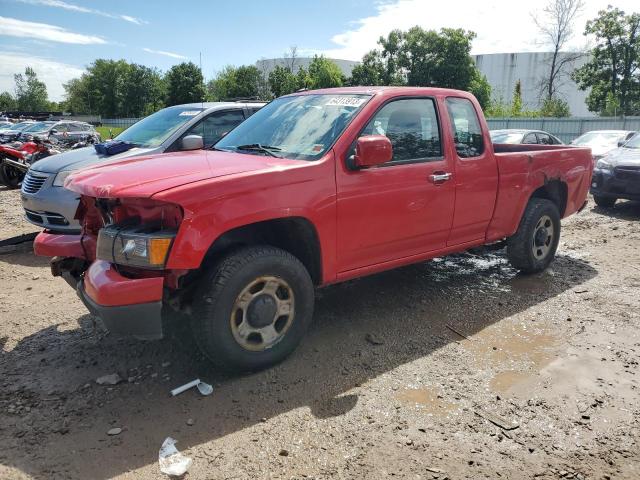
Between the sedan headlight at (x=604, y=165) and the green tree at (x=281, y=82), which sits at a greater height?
the green tree at (x=281, y=82)

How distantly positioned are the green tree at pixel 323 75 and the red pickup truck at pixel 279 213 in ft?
158

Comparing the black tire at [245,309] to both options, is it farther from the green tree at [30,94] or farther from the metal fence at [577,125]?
the green tree at [30,94]

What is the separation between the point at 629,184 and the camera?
9039mm

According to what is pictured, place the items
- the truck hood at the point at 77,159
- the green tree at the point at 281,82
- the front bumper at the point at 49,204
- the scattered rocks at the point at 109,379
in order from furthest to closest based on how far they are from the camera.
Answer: the green tree at the point at 281,82, the truck hood at the point at 77,159, the front bumper at the point at 49,204, the scattered rocks at the point at 109,379

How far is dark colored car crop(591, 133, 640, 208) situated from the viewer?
9008mm

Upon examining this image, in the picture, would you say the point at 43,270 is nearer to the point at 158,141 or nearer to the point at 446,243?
the point at 158,141

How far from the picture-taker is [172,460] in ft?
8.47

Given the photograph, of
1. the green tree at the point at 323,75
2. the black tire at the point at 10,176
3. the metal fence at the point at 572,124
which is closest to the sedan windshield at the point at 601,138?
the metal fence at the point at 572,124

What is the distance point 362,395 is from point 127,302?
1.58 m

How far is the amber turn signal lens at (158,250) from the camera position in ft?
9.31

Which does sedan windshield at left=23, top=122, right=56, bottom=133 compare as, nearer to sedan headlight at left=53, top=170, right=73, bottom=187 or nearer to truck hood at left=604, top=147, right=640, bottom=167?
sedan headlight at left=53, top=170, right=73, bottom=187

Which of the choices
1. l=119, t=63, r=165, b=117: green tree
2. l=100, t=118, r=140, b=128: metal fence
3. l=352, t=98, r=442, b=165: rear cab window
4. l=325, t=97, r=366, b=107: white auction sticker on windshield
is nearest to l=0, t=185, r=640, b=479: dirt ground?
l=352, t=98, r=442, b=165: rear cab window

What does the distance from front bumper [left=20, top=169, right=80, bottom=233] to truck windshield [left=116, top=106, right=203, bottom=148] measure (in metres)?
1.07

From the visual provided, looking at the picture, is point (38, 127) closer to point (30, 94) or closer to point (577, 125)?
point (577, 125)
